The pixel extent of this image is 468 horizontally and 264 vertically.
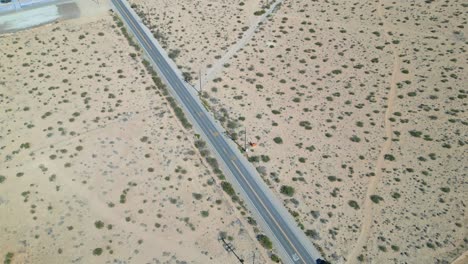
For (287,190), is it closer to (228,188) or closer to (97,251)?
(228,188)

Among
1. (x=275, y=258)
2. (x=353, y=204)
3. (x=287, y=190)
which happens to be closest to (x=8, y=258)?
(x=275, y=258)

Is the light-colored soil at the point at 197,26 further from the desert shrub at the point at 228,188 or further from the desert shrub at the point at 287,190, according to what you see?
the desert shrub at the point at 287,190

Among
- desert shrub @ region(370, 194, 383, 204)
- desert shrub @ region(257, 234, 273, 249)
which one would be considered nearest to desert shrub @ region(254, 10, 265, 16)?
desert shrub @ region(370, 194, 383, 204)

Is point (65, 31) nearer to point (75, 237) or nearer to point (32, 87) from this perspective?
point (32, 87)

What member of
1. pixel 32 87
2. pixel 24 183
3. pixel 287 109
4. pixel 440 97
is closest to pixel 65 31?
pixel 32 87

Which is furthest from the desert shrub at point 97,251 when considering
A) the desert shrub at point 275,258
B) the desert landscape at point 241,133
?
the desert shrub at point 275,258

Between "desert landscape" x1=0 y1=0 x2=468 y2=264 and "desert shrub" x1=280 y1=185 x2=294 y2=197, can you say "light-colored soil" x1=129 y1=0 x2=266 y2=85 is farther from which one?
"desert shrub" x1=280 y1=185 x2=294 y2=197
